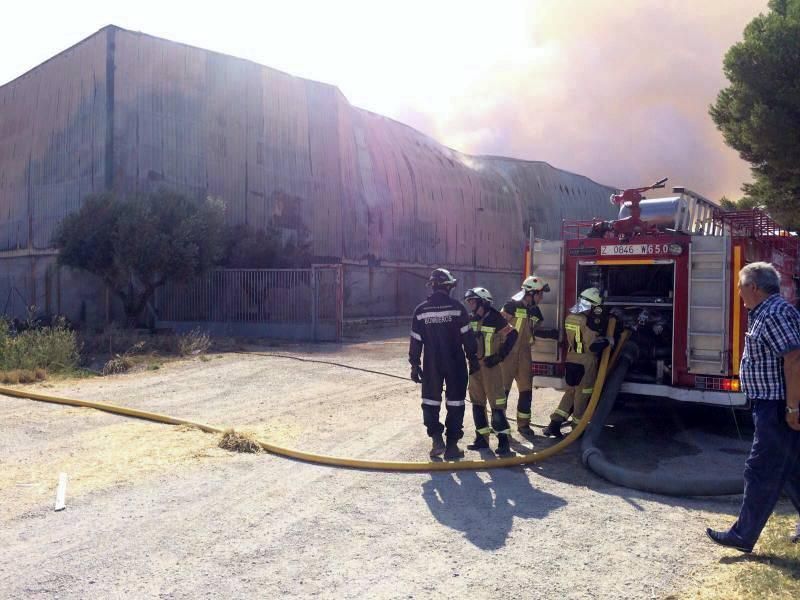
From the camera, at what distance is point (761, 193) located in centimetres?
2002

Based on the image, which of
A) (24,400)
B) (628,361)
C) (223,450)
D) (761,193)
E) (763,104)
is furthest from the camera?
(761,193)

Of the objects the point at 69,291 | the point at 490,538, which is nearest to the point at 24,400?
the point at 490,538

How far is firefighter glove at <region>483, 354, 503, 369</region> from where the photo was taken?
22.2ft

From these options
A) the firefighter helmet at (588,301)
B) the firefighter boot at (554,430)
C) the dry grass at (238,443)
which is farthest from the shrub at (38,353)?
the firefighter helmet at (588,301)

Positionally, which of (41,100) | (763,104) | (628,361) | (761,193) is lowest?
(628,361)

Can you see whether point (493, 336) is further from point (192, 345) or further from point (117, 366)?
point (192, 345)

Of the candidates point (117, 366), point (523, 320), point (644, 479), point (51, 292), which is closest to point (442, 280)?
point (523, 320)

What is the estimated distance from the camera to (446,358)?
6.41m

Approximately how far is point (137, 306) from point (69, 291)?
5.14 metres

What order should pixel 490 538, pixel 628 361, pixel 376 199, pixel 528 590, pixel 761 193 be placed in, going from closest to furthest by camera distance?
1. pixel 528 590
2. pixel 490 538
3. pixel 628 361
4. pixel 761 193
5. pixel 376 199

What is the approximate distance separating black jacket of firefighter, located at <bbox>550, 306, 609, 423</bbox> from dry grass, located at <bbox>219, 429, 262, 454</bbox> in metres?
3.22

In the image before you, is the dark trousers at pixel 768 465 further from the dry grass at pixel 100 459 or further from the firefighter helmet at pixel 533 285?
the dry grass at pixel 100 459

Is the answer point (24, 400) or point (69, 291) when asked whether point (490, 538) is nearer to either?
point (24, 400)

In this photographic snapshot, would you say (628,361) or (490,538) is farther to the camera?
(628,361)
